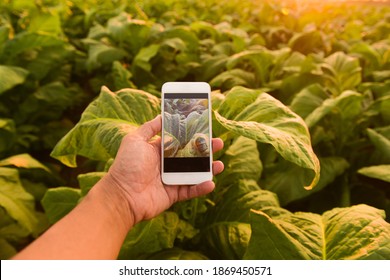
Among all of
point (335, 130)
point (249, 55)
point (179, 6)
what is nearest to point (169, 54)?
point (249, 55)

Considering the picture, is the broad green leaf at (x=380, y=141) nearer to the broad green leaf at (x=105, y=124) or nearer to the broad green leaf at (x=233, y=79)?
the broad green leaf at (x=233, y=79)

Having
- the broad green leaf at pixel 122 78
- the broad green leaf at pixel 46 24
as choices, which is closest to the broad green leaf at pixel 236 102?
the broad green leaf at pixel 122 78

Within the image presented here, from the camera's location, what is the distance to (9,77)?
249 centimetres

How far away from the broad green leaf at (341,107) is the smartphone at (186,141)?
742 mm

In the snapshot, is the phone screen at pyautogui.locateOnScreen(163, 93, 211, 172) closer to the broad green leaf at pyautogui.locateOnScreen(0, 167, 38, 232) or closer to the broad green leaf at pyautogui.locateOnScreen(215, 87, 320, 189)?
the broad green leaf at pyautogui.locateOnScreen(215, 87, 320, 189)

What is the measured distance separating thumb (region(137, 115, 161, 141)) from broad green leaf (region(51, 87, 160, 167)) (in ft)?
0.19

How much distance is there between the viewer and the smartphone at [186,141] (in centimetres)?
144

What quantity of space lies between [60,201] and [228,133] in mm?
844

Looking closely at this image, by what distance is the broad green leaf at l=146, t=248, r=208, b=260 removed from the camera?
1.49m

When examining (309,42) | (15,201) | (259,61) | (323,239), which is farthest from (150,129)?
(309,42)

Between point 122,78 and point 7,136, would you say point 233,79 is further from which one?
point 7,136

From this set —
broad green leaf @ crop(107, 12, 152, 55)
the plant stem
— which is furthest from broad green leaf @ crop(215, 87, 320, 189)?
broad green leaf @ crop(107, 12, 152, 55)

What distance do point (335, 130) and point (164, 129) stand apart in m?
1.29
